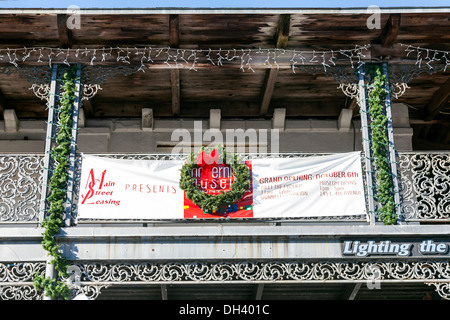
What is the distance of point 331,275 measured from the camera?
9289mm

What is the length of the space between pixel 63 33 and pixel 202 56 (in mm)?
2114

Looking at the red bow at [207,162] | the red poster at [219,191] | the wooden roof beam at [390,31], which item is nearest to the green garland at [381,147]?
the wooden roof beam at [390,31]

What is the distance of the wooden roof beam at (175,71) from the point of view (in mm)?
9930

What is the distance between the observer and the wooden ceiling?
9906 mm

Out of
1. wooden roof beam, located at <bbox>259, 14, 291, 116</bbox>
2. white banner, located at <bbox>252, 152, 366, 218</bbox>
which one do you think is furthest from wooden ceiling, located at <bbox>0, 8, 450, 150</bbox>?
white banner, located at <bbox>252, 152, 366, 218</bbox>

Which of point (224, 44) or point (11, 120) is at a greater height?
point (224, 44)

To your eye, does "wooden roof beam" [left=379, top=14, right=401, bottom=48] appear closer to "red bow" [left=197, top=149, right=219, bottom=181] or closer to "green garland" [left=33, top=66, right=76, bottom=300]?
"red bow" [left=197, top=149, right=219, bottom=181]

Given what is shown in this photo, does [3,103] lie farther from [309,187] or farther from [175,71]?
[309,187]

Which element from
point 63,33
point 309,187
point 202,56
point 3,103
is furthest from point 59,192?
point 3,103

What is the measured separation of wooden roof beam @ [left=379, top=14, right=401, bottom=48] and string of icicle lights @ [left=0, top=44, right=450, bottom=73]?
25 cm

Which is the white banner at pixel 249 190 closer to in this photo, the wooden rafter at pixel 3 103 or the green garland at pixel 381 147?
the green garland at pixel 381 147

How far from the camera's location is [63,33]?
1006cm

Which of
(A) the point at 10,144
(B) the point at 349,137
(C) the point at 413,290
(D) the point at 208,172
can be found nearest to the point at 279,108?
(B) the point at 349,137

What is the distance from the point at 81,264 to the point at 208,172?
2223 millimetres
